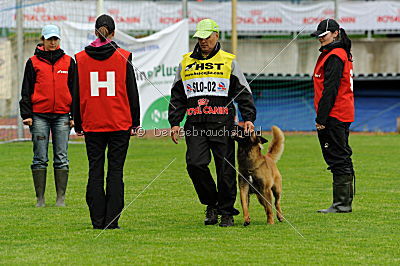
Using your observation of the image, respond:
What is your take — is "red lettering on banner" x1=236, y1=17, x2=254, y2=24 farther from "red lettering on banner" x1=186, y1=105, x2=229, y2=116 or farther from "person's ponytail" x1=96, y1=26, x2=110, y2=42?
"person's ponytail" x1=96, y1=26, x2=110, y2=42

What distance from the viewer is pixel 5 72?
19.5 metres

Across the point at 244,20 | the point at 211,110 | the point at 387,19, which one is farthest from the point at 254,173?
the point at 387,19

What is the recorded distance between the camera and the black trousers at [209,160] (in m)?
7.87

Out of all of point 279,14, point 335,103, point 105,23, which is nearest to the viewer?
point 105,23

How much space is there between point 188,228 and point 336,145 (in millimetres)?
2104

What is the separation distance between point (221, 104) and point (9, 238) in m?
2.34

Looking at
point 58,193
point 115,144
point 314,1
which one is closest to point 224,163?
point 115,144

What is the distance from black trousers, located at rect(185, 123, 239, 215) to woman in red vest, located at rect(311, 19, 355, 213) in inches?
53.2

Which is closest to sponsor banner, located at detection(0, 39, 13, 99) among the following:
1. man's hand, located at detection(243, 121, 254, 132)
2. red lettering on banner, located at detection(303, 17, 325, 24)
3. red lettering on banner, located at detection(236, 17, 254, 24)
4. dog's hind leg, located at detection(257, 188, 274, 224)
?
red lettering on banner, located at detection(236, 17, 254, 24)

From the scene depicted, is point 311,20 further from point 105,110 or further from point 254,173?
point 105,110

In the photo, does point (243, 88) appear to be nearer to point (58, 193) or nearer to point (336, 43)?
point (336, 43)

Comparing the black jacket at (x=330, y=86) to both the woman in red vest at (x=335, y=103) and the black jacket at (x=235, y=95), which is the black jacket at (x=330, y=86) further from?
the black jacket at (x=235, y=95)

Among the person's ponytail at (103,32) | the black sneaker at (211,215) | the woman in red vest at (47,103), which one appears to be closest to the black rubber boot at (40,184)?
the woman in red vest at (47,103)

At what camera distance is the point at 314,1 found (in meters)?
25.6
